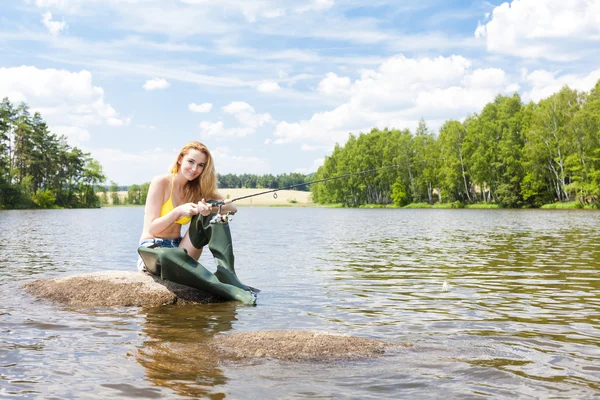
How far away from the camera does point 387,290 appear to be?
10117mm

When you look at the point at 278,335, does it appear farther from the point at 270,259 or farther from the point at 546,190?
the point at 546,190

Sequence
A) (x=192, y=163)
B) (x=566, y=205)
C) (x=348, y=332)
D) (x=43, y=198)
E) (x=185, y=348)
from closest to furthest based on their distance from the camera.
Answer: (x=185, y=348) < (x=348, y=332) < (x=192, y=163) < (x=566, y=205) < (x=43, y=198)

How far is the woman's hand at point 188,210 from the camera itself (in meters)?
7.73

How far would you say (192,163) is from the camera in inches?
322

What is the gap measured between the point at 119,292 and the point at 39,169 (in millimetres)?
99320

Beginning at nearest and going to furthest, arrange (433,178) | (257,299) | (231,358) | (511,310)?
(231,358) → (511,310) → (257,299) → (433,178)

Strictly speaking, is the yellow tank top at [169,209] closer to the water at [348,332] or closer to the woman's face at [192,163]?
the woman's face at [192,163]

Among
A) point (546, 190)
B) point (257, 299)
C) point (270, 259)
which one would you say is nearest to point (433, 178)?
point (546, 190)

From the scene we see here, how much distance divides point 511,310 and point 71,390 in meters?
5.93

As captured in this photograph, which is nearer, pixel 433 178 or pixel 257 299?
pixel 257 299

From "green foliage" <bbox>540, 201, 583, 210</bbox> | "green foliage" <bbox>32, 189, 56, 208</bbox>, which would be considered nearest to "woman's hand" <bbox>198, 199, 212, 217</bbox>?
"green foliage" <bbox>540, 201, 583, 210</bbox>

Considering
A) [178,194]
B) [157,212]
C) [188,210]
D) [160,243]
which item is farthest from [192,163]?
[160,243]

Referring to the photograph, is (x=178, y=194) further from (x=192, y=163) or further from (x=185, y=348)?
(x=185, y=348)

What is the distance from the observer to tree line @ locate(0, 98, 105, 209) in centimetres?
8581
